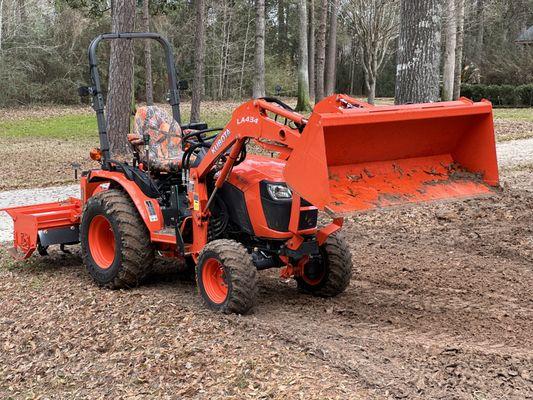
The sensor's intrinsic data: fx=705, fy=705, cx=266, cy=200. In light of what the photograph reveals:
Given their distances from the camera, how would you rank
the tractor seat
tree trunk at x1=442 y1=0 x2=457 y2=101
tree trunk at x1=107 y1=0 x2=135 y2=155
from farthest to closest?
tree trunk at x1=442 y1=0 x2=457 y2=101 < tree trunk at x1=107 y1=0 x2=135 y2=155 < the tractor seat

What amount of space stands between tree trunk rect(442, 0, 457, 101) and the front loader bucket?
18.3m

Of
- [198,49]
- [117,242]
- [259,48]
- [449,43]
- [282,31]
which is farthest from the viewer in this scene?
[282,31]

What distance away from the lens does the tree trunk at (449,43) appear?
22848mm

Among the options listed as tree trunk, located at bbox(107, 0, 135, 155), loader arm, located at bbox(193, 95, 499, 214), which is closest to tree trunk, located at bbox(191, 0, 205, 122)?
tree trunk, located at bbox(107, 0, 135, 155)

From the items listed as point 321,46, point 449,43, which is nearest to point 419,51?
point 321,46

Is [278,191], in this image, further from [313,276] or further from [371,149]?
[313,276]

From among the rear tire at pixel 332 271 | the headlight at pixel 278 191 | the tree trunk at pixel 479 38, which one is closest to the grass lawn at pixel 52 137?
the rear tire at pixel 332 271

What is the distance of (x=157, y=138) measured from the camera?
6.77 metres

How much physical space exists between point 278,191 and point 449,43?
21.2 metres

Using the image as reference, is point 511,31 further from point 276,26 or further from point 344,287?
point 344,287

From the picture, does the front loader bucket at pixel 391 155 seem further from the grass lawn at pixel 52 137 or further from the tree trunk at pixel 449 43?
the tree trunk at pixel 449 43

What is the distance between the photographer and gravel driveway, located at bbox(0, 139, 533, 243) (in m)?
10.1

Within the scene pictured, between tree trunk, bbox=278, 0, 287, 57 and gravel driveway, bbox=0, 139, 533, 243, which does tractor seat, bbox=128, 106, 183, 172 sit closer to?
gravel driveway, bbox=0, 139, 533, 243

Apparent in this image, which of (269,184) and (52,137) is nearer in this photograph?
(269,184)
